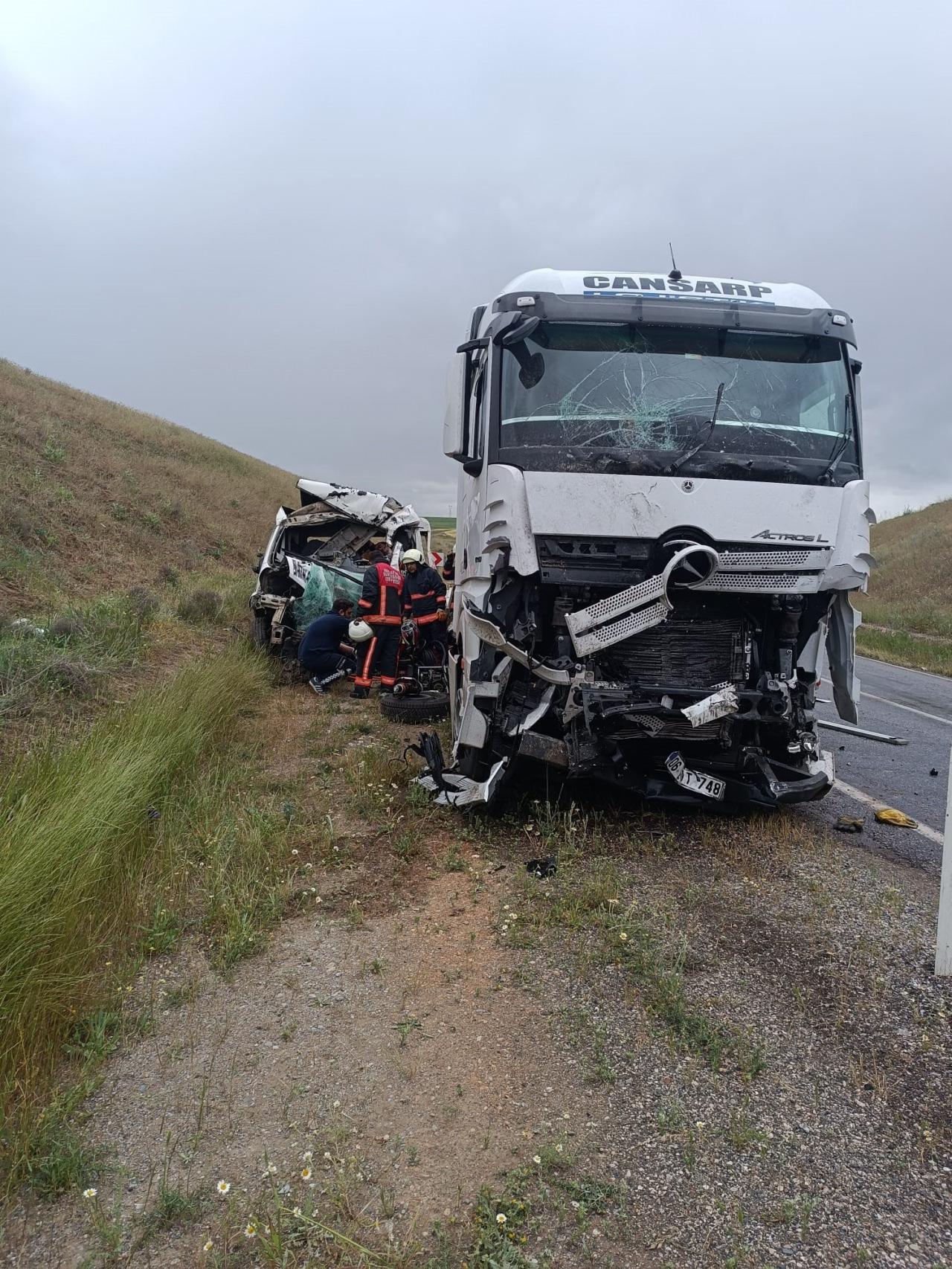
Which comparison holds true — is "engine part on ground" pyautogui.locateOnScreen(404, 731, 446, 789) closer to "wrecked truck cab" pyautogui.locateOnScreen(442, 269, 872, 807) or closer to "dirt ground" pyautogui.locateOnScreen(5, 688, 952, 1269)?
"wrecked truck cab" pyautogui.locateOnScreen(442, 269, 872, 807)

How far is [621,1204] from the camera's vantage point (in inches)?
91.4

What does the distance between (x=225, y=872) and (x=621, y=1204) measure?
2.70 metres

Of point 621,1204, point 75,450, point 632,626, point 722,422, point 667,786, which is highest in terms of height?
point 75,450

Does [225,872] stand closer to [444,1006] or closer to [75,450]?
[444,1006]

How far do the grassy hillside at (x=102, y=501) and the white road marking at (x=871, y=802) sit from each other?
7.95m

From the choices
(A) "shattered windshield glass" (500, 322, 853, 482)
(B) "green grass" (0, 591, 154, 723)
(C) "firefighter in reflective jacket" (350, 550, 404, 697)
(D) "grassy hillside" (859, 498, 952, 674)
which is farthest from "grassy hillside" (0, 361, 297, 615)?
(D) "grassy hillside" (859, 498, 952, 674)

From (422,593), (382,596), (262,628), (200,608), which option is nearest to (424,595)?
(422,593)

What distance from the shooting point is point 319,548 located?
40.5ft

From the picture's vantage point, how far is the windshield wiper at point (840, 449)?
4.88 meters

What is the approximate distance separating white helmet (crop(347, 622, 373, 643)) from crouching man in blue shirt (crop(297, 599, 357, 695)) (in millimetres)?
818

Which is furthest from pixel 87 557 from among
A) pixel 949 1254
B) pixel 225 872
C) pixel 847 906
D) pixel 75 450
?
pixel 949 1254

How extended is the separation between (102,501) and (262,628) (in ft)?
34.3

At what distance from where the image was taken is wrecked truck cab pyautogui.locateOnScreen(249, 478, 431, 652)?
11047 millimetres

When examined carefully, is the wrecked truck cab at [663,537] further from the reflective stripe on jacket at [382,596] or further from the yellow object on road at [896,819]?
the reflective stripe on jacket at [382,596]
